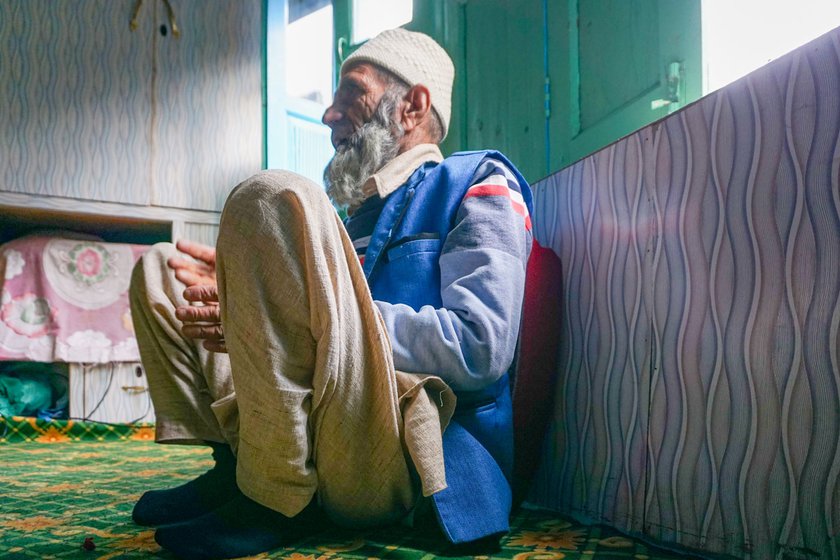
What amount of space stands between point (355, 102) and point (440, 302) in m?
0.59

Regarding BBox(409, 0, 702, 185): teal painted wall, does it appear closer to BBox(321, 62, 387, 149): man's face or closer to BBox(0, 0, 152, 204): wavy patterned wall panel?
BBox(321, 62, 387, 149): man's face

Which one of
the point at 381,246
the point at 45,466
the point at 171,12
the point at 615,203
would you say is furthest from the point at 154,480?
the point at 171,12

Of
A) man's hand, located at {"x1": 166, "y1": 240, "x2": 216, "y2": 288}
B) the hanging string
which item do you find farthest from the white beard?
the hanging string

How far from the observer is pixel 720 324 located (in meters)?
0.84

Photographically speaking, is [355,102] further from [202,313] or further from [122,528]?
[122,528]

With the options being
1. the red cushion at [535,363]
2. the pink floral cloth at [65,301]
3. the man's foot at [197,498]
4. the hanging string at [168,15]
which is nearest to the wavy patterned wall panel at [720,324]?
the red cushion at [535,363]

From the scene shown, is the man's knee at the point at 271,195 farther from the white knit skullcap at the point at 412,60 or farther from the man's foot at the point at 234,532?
the white knit skullcap at the point at 412,60

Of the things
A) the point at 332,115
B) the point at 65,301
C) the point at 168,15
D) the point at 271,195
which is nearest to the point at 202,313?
the point at 271,195

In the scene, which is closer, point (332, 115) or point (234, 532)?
point (234, 532)

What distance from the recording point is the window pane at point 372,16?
2.55 m

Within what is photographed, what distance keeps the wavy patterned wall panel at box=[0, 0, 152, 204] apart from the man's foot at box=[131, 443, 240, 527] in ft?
6.40

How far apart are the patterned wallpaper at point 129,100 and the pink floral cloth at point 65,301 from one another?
0.75 feet

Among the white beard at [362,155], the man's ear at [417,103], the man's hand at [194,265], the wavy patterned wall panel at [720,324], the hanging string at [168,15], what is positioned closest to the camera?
the wavy patterned wall panel at [720,324]

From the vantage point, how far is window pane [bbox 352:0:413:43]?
8.37 feet
